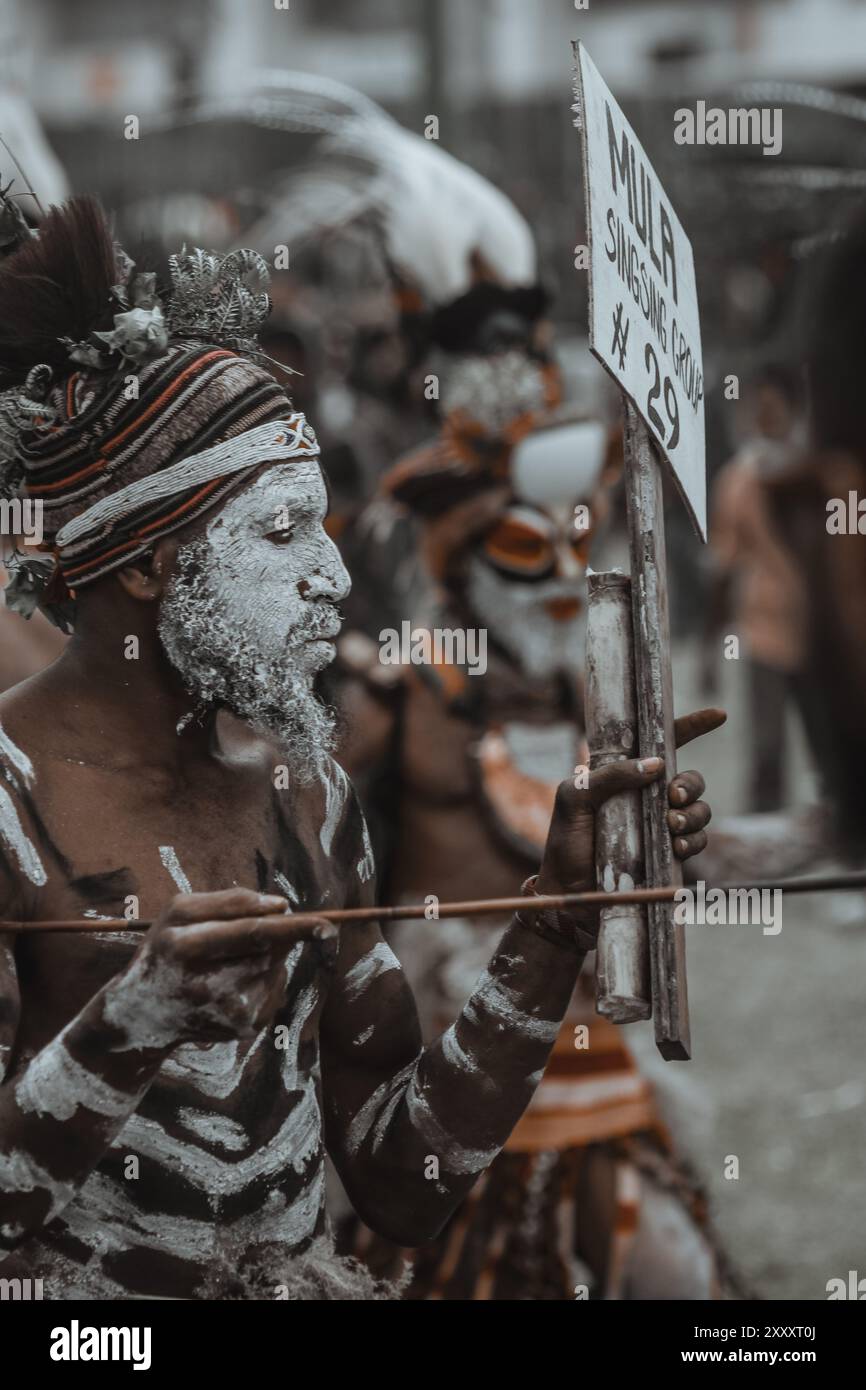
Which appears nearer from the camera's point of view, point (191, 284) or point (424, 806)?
point (191, 284)

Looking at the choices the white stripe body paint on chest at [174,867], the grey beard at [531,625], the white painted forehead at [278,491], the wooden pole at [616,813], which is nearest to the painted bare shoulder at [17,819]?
the white stripe body paint on chest at [174,867]

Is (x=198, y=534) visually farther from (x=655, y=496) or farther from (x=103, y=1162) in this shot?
(x=103, y=1162)

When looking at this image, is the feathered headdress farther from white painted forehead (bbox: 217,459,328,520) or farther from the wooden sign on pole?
the wooden sign on pole

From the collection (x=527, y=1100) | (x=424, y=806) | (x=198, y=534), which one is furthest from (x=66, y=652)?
(x=424, y=806)

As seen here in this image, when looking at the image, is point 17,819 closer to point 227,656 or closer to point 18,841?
point 18,841

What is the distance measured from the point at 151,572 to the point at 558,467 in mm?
2256

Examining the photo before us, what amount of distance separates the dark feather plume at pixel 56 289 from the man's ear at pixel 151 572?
233 mm

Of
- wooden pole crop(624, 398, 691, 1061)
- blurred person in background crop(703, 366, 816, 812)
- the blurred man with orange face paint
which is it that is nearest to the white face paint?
wooden pole crop(624, 398, 691, 1061)

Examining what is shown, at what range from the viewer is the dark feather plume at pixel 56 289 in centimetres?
202

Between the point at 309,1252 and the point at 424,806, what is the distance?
211cm

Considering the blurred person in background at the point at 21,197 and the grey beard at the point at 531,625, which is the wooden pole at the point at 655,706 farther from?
the grey beard at the point at 531,625

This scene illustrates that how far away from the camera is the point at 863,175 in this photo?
530cm

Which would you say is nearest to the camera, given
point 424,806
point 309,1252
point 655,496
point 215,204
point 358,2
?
point 655,496

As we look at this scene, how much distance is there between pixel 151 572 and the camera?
203 centimetres
